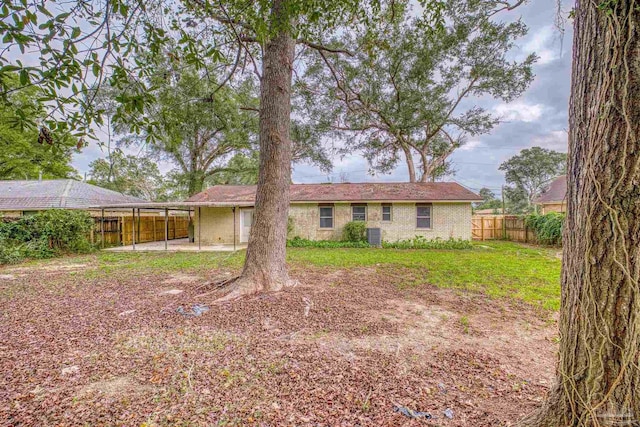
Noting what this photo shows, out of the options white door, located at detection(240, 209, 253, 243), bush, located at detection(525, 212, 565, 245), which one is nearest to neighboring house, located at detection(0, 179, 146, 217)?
white door, located at detection(240, 209, 253, 243)

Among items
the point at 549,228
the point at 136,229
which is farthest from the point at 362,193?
the point at 136,229

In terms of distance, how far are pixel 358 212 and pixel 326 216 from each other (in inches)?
68.0

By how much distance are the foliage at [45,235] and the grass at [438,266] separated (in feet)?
4.72

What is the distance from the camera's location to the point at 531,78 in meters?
14.4

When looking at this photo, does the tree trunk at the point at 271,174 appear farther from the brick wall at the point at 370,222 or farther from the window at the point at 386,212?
the window at the point at 386,212

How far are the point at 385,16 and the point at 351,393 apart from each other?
24.9ft

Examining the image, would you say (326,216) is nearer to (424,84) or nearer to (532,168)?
(424,84)

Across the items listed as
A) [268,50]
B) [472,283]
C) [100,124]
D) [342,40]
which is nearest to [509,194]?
[342,40]

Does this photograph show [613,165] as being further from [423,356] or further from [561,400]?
[423,356]

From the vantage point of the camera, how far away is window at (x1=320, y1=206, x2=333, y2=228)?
1534 centimetres

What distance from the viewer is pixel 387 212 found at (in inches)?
583

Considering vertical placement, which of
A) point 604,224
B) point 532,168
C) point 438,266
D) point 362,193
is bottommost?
point 438,266

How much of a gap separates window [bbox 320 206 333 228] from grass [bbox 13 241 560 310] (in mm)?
3720

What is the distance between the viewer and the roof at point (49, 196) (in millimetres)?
15102
